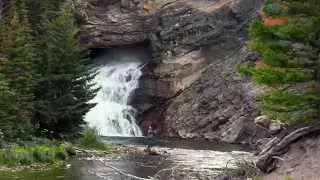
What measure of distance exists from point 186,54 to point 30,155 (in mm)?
33721

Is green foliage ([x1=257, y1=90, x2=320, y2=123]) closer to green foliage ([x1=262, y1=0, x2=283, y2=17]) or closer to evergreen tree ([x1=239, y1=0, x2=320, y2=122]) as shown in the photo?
evergreen tree ([x1=239, y1=0, x2=320, y2=122])

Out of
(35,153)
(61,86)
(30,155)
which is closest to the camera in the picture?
(30,155)

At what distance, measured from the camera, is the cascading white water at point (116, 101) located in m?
54.5

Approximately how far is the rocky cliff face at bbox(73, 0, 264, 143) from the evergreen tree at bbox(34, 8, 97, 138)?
18.8m

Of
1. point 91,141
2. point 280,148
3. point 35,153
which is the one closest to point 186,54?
point 91,141

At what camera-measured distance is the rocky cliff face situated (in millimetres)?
52312

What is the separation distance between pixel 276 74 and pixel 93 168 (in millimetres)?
9815

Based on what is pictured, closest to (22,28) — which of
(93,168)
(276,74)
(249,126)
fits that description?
(93,168)

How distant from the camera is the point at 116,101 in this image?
58562 mm

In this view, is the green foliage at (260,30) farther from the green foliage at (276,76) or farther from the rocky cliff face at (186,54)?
the rocky cliff face at (186,54)

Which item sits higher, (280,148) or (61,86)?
(61,86)

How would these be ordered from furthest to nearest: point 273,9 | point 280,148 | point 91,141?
1. point 91,141
2. point 273,9
3. point 280,148

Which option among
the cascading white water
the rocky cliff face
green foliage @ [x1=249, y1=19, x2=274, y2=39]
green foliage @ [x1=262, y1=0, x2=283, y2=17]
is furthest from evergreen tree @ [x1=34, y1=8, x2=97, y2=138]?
the rocky cliff face

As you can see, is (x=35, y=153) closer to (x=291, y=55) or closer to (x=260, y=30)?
(x=260, y=30)
